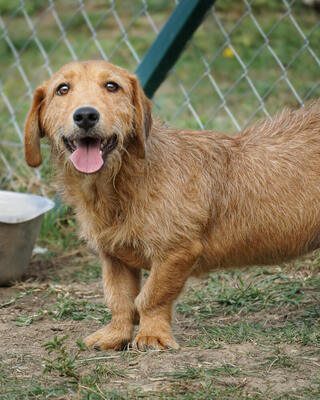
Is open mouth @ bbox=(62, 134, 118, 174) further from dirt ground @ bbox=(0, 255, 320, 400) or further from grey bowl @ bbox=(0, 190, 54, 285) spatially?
grey bowl @ bbox=(0, 190, 54, 285)

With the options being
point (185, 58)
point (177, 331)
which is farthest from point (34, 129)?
point (185, 58)

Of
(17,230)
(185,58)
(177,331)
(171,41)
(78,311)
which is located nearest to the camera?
(177,331)

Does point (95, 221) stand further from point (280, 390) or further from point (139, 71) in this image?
point (139, 71)

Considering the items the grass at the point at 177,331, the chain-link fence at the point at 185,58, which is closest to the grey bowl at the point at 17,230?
the grass at the point at 177,331

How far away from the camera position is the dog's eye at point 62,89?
396 cm

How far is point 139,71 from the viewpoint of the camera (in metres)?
6.07

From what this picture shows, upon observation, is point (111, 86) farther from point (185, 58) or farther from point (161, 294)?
point (185, 58)

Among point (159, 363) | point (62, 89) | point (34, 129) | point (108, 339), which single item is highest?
point (62, 89)

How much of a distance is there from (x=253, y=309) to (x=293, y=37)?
658 centimetres

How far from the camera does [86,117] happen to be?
3654mm

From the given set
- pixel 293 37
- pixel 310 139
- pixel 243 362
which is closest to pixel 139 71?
pixel 310 139

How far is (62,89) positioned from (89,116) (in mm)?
403

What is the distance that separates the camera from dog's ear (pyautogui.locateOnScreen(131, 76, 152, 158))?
3.97m

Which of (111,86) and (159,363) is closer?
(159,363)
